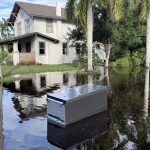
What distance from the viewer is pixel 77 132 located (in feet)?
27.8

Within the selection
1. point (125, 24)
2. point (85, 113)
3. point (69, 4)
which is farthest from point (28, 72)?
point (85, 113)

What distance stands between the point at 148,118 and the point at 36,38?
28242mm

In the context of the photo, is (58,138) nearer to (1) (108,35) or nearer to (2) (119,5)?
(2) (119,5)

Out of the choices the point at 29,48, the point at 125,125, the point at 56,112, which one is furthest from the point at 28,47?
the point at 125,125

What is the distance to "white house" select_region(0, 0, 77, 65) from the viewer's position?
3631 centimetres

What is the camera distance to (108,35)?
102ft

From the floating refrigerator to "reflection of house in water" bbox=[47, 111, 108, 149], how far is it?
19 cm

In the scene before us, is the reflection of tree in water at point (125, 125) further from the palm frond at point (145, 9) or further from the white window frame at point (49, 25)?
the white window frame at point (49, 25)

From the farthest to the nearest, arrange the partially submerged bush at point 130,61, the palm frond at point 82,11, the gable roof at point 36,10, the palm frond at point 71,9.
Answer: the gable roof at point 36,10 < the partially submerged bush at point 130,61 < the palm frond at point 71,9 < the palm frond at point 82,11

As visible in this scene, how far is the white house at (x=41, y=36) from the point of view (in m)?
36.3

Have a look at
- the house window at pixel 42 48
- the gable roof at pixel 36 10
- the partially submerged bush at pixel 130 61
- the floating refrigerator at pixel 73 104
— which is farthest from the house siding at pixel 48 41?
the floating refrigerator at pixel 73 104

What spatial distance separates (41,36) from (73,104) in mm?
28604

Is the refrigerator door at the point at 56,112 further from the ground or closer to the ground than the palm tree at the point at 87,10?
closer to the ground

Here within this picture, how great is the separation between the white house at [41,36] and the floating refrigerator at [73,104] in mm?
25379
